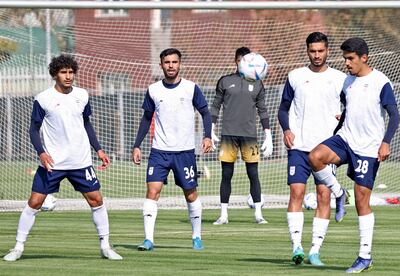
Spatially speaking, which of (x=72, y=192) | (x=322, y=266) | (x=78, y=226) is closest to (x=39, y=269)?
(x=322, y=266)

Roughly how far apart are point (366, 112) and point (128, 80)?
57.0 ft

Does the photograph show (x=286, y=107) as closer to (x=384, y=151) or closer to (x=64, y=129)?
(x=384, y=151)

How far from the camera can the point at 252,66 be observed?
1834 centimetres

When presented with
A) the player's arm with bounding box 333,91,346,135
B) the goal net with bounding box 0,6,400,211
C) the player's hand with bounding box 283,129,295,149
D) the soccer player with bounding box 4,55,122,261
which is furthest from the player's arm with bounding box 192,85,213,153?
the goal net with bounding box 0,6,400,211

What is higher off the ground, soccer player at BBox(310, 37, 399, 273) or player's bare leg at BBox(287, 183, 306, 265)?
soccer player at BBox(310, 37, 399, 273)

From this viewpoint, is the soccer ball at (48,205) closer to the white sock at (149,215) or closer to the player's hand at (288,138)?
the white sock at (149,215)

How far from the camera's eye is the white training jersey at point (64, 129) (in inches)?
522

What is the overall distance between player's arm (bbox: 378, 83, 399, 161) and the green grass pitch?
1.13 m

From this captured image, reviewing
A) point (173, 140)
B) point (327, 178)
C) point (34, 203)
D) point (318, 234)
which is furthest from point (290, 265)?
point (34, 203)

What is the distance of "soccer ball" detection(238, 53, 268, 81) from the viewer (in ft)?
59.9

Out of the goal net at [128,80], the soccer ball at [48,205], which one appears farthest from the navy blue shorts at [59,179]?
the goal net at [128,80]

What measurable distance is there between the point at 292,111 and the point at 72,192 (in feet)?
46.1

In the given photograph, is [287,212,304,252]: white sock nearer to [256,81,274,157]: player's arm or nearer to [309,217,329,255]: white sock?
[309,217,329,255]: white sock

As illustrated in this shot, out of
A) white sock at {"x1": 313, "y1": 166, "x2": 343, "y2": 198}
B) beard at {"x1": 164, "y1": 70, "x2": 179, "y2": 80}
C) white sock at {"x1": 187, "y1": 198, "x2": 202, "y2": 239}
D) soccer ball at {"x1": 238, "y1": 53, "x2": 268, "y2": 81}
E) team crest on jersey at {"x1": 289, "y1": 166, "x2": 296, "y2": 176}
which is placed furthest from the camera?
soccer ball at {"x1": 238, "y1": 53, "x2": 268, "y2": 81}
